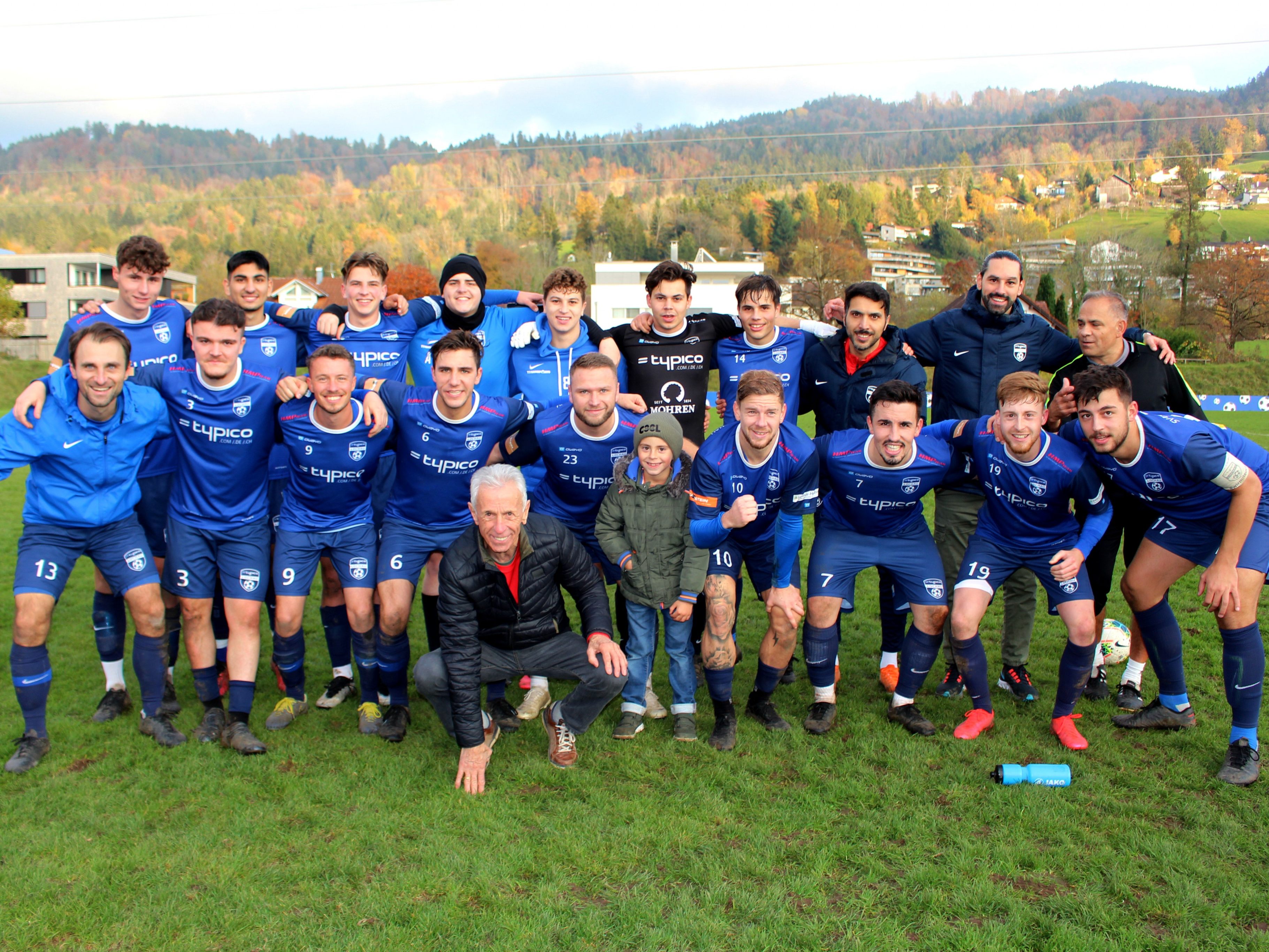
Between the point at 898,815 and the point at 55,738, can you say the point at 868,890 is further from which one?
the point at 55,738

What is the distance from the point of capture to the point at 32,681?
15.0 feet

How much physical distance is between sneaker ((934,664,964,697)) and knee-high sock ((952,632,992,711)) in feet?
1.63

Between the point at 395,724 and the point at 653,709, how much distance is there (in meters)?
1.52

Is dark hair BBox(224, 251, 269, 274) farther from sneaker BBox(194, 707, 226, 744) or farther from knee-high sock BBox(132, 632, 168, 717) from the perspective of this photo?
sneaker BBox(194, 707, 226, 744)

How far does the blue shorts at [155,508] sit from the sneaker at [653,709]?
3.10 metres

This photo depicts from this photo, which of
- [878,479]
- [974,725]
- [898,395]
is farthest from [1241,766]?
[898,395]

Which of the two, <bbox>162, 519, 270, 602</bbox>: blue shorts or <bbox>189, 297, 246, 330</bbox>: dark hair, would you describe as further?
<bbox>162, 519, 270, 602</bbox>: blue shorts

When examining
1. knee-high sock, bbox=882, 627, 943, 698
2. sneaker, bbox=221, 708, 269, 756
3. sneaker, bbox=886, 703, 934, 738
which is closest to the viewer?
sneaker, bbox=221, 708, 269, 756

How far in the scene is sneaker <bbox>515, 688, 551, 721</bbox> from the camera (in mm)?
5133

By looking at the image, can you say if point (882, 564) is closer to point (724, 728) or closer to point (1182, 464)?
point (724, 728)

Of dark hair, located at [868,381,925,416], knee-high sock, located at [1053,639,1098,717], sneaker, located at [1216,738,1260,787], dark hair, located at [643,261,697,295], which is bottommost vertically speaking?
sneaker, located at [1216,738,1260,787]

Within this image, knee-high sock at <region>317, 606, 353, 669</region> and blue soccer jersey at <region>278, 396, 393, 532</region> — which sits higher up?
blue soccer jersey at <region>278, 396, 393, 532</region>

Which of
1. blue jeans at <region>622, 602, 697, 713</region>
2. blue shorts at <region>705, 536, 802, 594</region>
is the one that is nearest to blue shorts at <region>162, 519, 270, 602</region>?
blue jeans at <region>622, 602, 697, 713</region>

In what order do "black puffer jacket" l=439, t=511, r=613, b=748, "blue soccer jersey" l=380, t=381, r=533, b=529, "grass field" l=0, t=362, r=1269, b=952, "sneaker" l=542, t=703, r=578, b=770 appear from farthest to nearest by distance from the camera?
→ "blue soccer jersey" l=380, t=381, r=533, b=529 → "sneaker" l=542, t=703, r=578, b=770 → "black puffer jacket" l=439, t=511, r=613, b=748 → "grass field" l=0, t=362, r=1269, b=952
